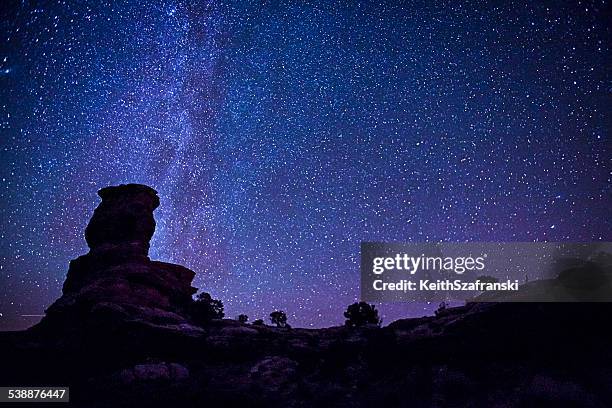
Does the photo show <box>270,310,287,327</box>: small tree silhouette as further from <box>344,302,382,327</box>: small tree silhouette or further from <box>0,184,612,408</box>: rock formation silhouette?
<box>0,184,612,408</box>: rock formation silhouette

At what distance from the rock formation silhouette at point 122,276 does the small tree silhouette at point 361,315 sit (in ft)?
89.2

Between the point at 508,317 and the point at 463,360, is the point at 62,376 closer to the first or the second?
the point at 463,360

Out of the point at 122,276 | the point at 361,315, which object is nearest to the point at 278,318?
the point at 361,315

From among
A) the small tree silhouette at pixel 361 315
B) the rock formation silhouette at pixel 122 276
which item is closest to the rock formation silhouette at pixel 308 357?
the rock formation silhouette at pixel 122 276

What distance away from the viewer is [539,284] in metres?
22.7

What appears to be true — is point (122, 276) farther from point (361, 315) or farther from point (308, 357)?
point (361, 315)

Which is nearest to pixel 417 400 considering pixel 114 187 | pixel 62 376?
pixel 62 376

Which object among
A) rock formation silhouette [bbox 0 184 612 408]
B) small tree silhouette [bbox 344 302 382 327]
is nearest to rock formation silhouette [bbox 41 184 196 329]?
rock formation silhouette [bbox 0 184 612 408]

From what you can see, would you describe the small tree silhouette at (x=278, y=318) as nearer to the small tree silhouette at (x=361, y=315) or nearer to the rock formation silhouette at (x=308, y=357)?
the small tree silhouette at (x=361, y=315)

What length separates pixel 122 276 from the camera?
30.9m

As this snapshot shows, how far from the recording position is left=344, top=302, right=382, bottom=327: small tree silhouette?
54.7 m

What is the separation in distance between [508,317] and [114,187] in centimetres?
3803

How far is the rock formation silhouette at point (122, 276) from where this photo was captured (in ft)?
90.0

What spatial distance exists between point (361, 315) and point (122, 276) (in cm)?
3542
